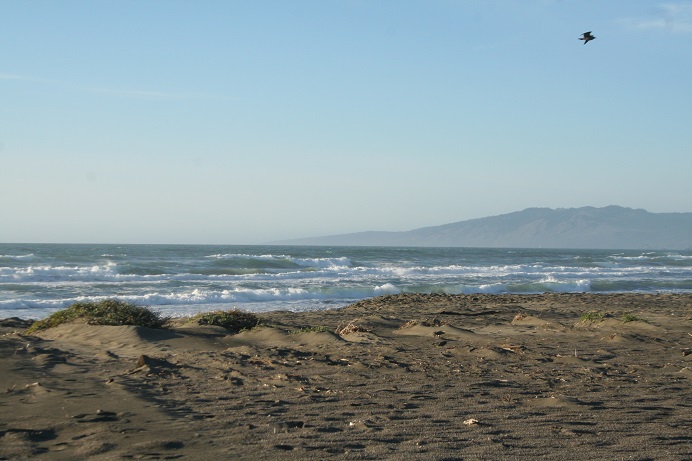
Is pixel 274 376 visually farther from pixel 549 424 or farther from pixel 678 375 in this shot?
pixel 678 375

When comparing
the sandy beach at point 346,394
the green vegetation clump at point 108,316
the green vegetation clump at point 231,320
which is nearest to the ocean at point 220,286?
the green vegetation clump at point 108,316

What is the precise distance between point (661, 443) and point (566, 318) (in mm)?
11406

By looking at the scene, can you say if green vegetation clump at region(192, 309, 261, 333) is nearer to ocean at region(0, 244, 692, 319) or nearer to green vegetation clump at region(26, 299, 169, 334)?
green vegetation clump at region(26, 299, 169, 334)

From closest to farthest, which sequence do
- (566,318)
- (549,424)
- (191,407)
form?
(549,424), (191,407), (566,318)

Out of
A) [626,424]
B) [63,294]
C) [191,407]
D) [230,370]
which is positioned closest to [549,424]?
[626,424]

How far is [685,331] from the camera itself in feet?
36.4

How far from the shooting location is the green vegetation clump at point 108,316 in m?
10.6

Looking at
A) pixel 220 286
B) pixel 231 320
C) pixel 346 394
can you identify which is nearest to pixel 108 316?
pixel 231 320

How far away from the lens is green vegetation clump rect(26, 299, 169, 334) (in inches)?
417

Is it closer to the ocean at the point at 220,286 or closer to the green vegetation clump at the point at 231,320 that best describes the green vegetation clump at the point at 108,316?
the green vegetation clump at the point at 231,320

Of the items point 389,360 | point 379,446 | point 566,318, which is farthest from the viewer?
point 566,318

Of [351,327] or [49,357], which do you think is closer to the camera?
[49,357]

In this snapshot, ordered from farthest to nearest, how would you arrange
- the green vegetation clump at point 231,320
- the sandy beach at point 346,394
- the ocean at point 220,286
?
1. the ocean at point 220,286
2. the green vegetation clump at point 231,320
3. the sandy beach at point 346,394

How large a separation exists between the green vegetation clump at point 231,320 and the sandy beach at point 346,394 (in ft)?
2.37
